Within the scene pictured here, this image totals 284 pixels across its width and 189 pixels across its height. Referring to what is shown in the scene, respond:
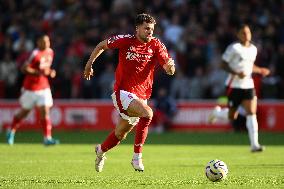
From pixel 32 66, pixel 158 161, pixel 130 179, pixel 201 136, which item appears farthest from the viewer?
pixel 201 136

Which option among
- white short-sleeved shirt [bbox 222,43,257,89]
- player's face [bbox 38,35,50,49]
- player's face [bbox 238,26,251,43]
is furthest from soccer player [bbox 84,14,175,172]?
player's face [bbox 38,35,50,49]

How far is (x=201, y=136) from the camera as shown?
22312 millimetres

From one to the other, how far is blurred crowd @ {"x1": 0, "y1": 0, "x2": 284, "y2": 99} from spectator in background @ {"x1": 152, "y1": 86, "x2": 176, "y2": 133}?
548 mm

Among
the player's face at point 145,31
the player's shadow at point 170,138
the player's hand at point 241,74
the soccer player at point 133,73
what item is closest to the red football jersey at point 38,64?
the player's shadow at point 170,138

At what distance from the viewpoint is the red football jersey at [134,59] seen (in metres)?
12.4

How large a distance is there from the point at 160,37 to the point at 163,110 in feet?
8.12

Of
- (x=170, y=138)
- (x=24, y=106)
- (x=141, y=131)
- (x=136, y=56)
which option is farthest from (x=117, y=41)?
(x=170, y=138)

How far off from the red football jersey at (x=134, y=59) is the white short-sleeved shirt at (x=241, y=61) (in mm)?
4800

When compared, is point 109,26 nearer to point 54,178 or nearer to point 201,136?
point 201,136

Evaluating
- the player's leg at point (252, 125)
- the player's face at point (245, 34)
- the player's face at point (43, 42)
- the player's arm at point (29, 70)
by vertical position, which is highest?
the player's face at point (245, 34)

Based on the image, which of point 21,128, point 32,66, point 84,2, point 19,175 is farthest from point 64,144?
point 84,2

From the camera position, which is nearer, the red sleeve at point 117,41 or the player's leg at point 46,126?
the red sleeve at point 117,41

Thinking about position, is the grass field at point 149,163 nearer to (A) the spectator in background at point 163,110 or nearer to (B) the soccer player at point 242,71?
(B) the soccer player at point 242,71

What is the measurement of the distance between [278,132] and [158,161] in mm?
9600
